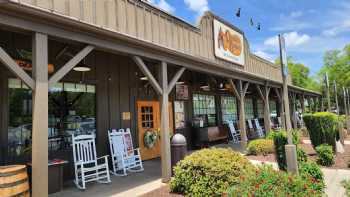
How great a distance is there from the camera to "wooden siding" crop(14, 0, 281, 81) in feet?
13.5

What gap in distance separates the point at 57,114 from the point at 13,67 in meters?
2.67

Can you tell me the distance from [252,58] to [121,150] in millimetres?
7787

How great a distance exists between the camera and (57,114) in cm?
562

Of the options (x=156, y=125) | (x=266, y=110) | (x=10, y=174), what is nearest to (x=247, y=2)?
(x=266, y=110)

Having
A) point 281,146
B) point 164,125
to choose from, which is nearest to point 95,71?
point 164,125

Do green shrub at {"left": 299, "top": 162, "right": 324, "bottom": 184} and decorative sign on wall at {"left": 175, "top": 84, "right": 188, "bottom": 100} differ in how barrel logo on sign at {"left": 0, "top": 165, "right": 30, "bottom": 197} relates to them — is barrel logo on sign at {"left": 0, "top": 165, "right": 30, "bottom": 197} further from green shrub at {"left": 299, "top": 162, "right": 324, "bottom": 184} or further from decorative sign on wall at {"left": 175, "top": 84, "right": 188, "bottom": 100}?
decorative sign on wall at {"left": 175, "top": 84, "right": 188, "bottom": 100}

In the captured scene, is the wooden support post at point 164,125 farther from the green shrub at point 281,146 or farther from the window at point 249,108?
the window at point 249,108

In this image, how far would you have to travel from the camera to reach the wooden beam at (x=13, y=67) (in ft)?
9.91

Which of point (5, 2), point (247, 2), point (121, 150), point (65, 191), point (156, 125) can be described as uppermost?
point (247, 2)

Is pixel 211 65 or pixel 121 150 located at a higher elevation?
pixel 211 65

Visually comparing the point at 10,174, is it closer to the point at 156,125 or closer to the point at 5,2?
Result: the point at 5,2

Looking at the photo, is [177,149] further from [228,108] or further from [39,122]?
[228,108]

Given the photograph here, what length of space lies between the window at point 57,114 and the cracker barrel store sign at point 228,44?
4535 millimetres

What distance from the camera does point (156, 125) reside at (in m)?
8.31
